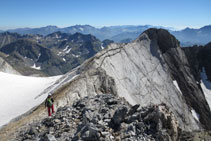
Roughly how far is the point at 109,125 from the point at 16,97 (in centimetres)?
2747

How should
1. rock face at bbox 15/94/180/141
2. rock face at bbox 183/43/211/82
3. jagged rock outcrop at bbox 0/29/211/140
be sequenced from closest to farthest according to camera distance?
rock face at bbox 15/94/180/141, jagged rock outcrop at bbox 0/29/211/140, rock face at bbox 183/43/211/82

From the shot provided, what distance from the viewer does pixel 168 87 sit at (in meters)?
48.1

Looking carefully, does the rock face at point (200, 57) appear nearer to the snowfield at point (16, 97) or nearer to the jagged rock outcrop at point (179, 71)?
the jagged rock outcrop at point (179, 71)

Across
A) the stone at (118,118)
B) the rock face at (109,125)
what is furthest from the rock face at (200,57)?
the stone at (118,118)

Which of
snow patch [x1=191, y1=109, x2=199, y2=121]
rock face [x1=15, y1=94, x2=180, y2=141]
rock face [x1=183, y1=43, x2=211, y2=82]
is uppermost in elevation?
rock face [x1=15, y1=94, x2=180, y2=141]

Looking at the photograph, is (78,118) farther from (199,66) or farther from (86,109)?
(199,66)

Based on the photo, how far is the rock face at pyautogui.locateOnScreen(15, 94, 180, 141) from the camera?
12.3m

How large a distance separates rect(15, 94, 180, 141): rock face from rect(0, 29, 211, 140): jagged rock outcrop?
9.12 metres

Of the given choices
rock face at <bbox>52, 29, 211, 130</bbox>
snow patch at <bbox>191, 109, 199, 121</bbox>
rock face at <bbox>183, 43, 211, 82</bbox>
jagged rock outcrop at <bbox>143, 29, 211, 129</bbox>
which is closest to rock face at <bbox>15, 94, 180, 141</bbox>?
rock face at <bbox>52, 29, 211, 130</bbox>

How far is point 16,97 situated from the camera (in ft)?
117

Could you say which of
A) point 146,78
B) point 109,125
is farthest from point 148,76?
point 109,125

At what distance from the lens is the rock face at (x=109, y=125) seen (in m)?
12.3

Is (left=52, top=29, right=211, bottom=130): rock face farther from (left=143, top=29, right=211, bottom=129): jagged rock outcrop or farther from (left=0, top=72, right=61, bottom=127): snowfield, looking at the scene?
(left=0, top=72, right=61, bottom=127): snowfield

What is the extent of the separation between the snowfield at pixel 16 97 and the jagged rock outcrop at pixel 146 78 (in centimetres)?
449
